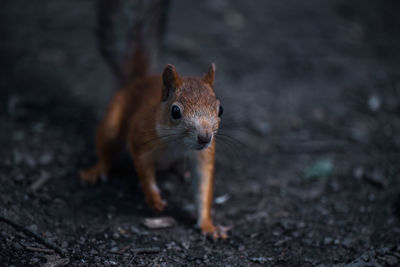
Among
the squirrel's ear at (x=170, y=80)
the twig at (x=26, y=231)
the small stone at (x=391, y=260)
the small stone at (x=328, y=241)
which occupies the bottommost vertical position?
the small stone at (x=391, y=260)

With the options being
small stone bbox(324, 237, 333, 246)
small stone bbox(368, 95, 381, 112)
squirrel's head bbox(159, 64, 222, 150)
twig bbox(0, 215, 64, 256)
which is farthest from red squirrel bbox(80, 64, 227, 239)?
small stone bbox(368, 95, 381, 112)

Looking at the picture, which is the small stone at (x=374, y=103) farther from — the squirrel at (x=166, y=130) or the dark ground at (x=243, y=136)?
the squirrel at (x=166, y=130)

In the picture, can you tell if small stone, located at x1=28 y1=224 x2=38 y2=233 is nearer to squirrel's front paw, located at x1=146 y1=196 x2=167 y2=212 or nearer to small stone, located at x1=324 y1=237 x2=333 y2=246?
squirrel's front paw, located at x1=146 y1=196 x2=167 y2=212

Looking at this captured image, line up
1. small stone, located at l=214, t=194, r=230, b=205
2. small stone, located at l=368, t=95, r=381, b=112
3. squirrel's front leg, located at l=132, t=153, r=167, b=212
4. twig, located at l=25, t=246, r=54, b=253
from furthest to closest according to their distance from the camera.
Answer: small stone, located at l=368, t=95, r=381, b=112, small stone, located at l=214, t=194, r=230, b=205, squirrel's front leg, located at l=132, t=153, r=167, b=212, twig, located at l=25, t=246, r=54, b=253

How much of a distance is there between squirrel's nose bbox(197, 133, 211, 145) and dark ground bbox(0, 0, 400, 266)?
0.79 m

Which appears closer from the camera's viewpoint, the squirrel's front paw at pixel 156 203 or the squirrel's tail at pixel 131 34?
the squirrel's front paw at pixel 156 203

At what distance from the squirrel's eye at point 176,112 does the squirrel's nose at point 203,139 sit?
0.97 feet

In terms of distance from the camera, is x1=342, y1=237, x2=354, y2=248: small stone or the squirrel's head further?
x1=342, y1=237, x2=354, y2=248: small stone

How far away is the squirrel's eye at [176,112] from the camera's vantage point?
266cm

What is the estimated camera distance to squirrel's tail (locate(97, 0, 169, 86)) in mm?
3746

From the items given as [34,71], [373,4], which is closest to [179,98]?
[34,71]

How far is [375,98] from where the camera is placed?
16.4 feet

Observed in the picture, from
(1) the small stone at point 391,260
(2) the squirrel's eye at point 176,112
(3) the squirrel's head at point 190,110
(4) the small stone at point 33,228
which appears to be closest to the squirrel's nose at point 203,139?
(3) the squirrel's head at point 190,110

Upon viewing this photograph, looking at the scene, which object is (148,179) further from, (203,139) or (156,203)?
(203,139)
